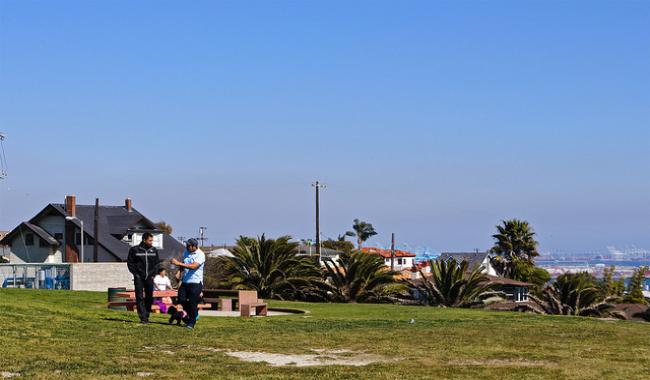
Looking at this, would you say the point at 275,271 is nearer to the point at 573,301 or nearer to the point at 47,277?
the point at 47,277

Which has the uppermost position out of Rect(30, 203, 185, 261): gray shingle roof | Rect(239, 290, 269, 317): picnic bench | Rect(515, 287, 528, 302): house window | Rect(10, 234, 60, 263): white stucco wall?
Rect(30, 203, 185, 261): gray shingle roof

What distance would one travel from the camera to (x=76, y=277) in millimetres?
41812

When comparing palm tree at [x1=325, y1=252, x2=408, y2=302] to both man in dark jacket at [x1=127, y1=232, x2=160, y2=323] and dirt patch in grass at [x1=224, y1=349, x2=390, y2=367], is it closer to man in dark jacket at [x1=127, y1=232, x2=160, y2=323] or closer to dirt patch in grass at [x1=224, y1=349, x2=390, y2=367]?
man in dark jacket at [x1=127, y1=232, x2=160, y2=323]

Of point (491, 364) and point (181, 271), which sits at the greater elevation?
point (181, 271)

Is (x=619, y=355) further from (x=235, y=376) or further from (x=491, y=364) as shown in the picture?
(x=235, y=376)

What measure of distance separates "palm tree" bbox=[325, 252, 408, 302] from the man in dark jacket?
24.9 metres

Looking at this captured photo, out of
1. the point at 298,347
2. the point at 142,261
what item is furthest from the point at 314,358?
the point at 142,261

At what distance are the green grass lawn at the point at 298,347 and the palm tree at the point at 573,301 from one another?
21411mm

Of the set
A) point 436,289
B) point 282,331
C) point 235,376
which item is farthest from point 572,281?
point 235,376

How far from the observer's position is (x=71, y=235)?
75.6 m

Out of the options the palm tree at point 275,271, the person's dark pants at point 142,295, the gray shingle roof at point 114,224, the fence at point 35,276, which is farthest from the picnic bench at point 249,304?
the gray shingle roof at point 114,224

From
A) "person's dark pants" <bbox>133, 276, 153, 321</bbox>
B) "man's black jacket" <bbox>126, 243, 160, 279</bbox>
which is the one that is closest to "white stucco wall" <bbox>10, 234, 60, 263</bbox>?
"person's dark pants" <bbox>133, 276, 153, 321</bbox>

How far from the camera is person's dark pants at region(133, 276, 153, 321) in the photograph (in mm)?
16125

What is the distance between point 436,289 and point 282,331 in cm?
2367
